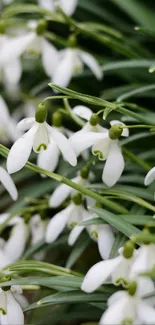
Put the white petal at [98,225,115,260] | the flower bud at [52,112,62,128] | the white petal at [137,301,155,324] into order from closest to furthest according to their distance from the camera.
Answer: the white petal at [137,301,155,324] < the white petal at [98,225,115,260] < the flower bud at [52,112,62,128]

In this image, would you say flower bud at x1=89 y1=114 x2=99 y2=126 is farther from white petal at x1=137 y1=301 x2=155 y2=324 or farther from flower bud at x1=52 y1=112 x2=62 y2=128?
white petal at x1=137 y1=301 x2=155 y2=324

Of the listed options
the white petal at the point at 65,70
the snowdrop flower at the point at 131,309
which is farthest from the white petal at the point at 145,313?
the white petal at the point at 65,70

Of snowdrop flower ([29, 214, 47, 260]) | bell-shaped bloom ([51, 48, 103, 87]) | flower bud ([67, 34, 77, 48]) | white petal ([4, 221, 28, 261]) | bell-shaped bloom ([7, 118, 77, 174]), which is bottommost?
snowdrop flower ([29, 214, 47, 260])

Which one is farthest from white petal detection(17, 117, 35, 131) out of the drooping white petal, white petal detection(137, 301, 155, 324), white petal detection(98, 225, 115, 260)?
the drooping white petal

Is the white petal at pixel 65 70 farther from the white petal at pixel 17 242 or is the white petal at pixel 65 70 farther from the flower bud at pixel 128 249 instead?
the flower bud at pixel 128 249

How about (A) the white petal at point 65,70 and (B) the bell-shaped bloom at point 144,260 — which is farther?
(A) the white petal at point 65,70

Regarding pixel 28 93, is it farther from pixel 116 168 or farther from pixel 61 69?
pixel 116 168

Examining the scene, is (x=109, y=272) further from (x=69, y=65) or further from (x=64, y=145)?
(x=69, y=65)
